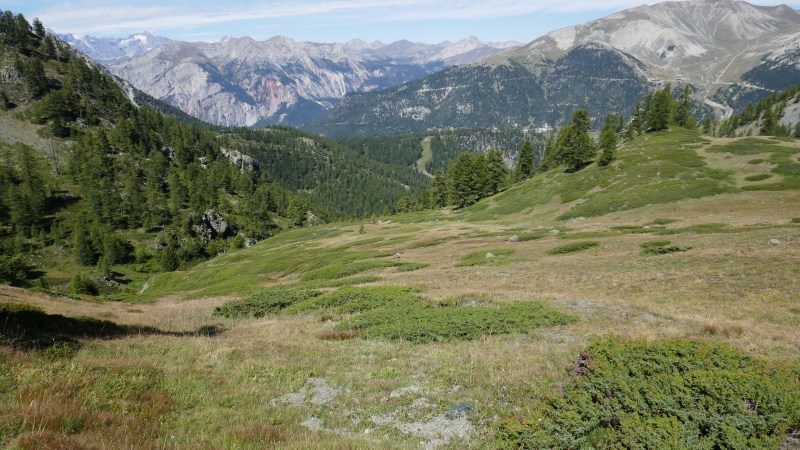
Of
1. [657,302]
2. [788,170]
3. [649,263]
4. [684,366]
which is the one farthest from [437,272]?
[788,170]

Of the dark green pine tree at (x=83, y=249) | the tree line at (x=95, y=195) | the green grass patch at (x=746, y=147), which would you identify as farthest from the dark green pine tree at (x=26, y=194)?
the green grass patch at (x=746, y=147)

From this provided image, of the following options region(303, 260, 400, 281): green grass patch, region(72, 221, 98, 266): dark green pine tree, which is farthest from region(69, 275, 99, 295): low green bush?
region(303, 260, 400, 281): green grass patch

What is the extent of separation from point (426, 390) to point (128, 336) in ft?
47.5

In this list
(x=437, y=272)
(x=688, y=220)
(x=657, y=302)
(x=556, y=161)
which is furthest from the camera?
(x=556, y=161)

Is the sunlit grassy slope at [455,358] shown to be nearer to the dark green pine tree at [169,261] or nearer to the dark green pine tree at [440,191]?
the dark green pine tree at [440,191]

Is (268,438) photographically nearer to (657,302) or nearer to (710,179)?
(657,302)

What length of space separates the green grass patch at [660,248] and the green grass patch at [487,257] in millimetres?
11247

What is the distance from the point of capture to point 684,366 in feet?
26.8

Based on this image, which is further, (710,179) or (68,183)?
(68,183)

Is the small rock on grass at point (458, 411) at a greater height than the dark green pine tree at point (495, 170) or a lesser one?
greater

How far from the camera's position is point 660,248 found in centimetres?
2912

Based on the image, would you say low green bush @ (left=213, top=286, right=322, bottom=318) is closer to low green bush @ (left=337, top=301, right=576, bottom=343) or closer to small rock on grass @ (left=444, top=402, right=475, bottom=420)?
low green bush @ (left=337, top=301, right=576, bottom=343)

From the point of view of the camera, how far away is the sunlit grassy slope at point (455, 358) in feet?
24.2

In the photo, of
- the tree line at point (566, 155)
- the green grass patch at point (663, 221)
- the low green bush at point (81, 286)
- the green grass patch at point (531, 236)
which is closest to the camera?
the green grass patch at point (663, 221)
